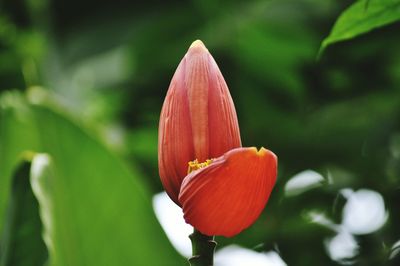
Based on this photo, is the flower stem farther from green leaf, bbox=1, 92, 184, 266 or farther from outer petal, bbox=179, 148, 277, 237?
green leaf, bbox=1, 92, 184, 266

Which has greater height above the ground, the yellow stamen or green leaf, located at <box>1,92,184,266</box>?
the yellow stamen

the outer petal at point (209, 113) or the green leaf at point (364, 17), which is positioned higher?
the green leaf at point (364, 17)

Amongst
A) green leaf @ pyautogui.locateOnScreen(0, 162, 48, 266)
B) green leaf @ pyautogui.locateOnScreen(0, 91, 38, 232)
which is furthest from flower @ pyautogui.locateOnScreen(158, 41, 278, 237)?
green leaf @ pyautogui.locateOnScreen(0, 91, 38, 232)

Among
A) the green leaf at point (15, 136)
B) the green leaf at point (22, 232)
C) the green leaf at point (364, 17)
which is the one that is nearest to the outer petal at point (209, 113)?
the green leaf at point (364, 17)

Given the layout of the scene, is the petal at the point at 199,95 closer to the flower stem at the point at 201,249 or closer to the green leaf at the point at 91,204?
→ the flower stem at the point at 201,249

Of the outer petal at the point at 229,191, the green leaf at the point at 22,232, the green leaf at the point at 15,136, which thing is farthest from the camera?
the green leaf at the point at 15,136

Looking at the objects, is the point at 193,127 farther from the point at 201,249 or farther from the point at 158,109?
the point at 158,109

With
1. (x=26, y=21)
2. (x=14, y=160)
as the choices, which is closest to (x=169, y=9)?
(x=26, y=21)
